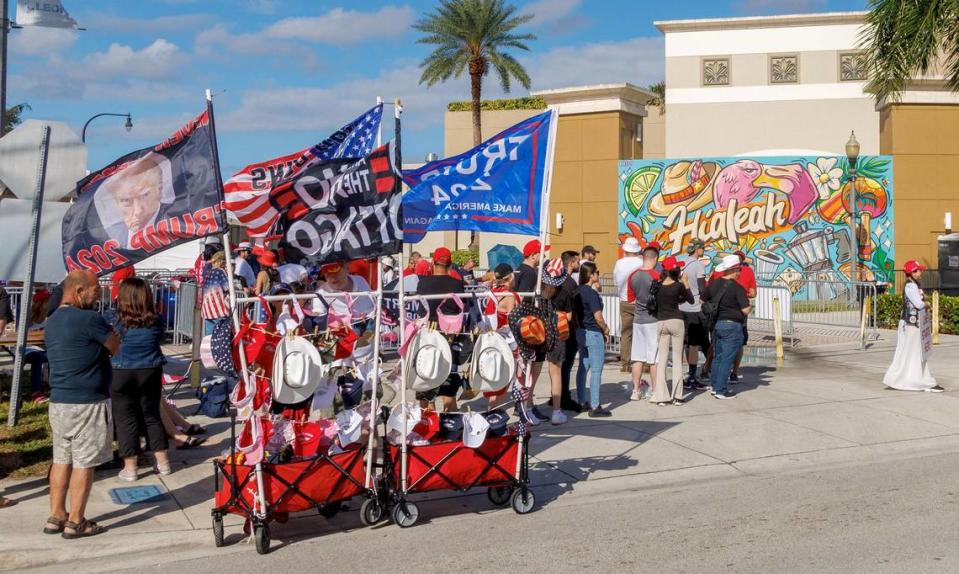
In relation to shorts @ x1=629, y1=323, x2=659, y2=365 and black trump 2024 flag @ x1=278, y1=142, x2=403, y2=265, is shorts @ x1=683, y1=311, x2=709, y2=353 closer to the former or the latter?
shorts @ x1=629, y1=323, x2=659, y2=365

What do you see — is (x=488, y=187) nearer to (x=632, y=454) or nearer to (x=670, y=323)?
(x=632, y=454)

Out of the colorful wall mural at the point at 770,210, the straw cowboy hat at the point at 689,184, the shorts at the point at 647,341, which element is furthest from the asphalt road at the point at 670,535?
the straw cowboy hat at the point at 689,184

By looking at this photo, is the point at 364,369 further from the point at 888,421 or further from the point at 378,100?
the point at 888,421

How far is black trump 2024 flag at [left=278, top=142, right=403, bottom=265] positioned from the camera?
22.7 feet

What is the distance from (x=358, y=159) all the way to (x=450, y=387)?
2559 mm

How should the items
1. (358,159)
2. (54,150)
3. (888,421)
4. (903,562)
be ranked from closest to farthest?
(903,562)
(358,159)
(54,150)
(888,421)

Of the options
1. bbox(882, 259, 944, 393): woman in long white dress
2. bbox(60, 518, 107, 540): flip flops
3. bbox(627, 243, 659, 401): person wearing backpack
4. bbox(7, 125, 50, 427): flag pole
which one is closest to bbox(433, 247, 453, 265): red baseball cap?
bbox(627, 243, 659, 401): person wearing backpack

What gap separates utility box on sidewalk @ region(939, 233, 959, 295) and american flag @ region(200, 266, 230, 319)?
20068 millimetres

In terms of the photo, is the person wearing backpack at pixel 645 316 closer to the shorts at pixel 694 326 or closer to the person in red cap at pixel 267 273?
the shorts at pixel 694 326

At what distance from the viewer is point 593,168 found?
2944 cm

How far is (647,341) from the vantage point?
1188cm

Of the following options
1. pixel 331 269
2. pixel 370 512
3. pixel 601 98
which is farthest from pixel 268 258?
pixel 601 98

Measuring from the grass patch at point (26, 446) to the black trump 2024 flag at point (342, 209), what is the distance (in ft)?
11.7

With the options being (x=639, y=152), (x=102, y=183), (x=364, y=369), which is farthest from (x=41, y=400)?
(x=639, y=152)
